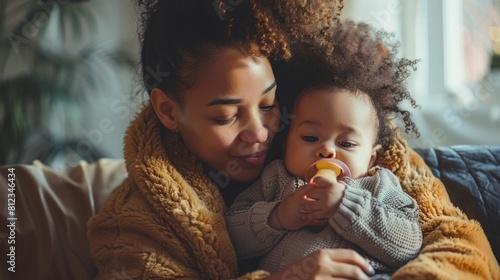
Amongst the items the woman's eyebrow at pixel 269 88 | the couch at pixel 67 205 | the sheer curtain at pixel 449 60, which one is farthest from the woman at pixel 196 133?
the sheer curtain at pixel 449 60

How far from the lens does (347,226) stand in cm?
112

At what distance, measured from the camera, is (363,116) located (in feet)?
4.13

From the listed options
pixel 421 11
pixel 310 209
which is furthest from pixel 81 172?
pixel 421 11

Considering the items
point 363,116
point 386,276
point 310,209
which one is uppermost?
point 363,116

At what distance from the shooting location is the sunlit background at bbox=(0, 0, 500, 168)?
99.7 inches

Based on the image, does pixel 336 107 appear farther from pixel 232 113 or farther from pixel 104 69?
pixel 104 69

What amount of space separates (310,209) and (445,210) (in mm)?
338

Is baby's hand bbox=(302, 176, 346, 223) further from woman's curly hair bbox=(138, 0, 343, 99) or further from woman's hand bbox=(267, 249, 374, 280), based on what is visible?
woman's curly hair bbox=(138, 0, 343, 99)

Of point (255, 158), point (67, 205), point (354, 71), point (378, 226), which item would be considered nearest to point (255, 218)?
point (255, 158)

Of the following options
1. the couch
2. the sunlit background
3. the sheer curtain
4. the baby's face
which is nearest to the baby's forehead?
the baby's face

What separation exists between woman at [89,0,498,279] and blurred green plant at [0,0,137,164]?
4.33 ft

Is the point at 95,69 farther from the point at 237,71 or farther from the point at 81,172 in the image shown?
the point at 237,71

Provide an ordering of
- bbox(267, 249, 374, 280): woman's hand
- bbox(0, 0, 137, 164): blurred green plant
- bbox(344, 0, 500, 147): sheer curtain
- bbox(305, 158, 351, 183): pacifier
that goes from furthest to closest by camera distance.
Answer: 1. bbox(344, 0, 500, 147): sheer curtain
2. bbox(0, 0, 137, 164): blurred green plant
3. bbox(305, 158, 351, 183): pacifier
4. bbox(267, 249, 374, 280): woman's hand

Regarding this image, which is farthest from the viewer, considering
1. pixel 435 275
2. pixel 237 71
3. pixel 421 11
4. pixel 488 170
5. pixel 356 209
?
pixel 421 11
